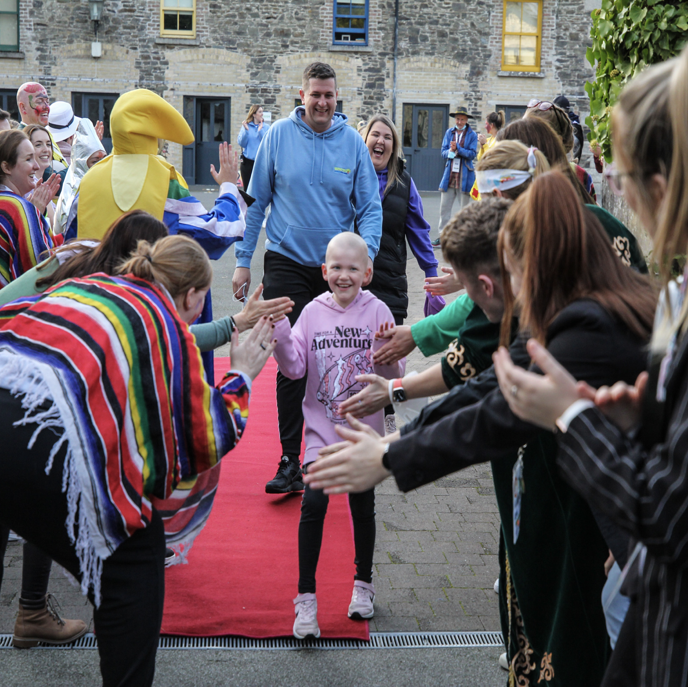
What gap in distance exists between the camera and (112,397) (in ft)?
7.33

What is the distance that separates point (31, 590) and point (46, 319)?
1555mm

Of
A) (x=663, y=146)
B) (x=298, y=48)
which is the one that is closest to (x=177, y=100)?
(x=298, y=48)

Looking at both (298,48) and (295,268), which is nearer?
(295,268)

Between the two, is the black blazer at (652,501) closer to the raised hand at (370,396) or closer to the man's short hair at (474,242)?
the man's short hair at (474,242)

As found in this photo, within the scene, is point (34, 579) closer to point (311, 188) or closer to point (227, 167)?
point (227, 167)

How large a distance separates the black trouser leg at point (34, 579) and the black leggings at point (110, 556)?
3.77 ft

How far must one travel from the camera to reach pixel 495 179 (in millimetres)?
3010

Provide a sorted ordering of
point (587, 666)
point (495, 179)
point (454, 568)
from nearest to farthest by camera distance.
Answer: point (587, 666), point (495, 179), point (454, 568)

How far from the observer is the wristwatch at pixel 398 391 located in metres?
2.99

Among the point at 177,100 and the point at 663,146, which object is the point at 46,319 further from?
the point at 177,100

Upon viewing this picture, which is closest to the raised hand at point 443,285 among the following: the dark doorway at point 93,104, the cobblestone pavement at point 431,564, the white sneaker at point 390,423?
the cobblestone pavement at point 431,564

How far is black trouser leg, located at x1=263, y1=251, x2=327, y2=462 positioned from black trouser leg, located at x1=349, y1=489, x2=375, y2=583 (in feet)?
4.90

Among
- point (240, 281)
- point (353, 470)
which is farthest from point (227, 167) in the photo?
point (353, 470)

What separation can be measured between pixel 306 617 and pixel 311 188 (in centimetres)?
276
